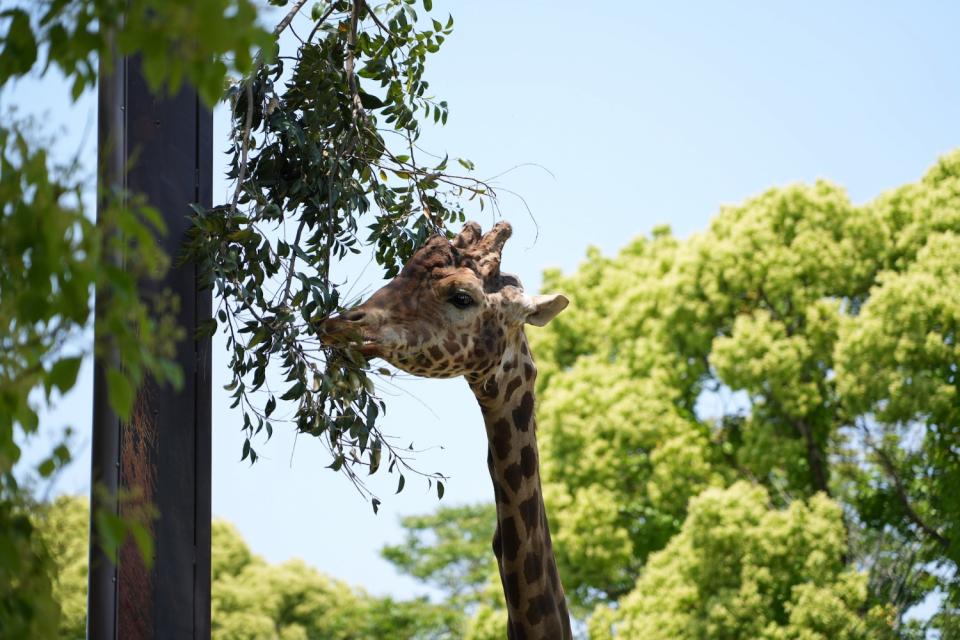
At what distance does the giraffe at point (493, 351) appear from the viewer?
3.65 m

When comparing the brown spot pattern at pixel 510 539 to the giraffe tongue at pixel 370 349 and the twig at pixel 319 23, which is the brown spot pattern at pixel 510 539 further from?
the twig at pixel 319 23

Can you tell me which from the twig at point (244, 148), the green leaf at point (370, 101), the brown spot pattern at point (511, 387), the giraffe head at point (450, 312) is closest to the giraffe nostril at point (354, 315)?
the giraffe head at point (450, 312)

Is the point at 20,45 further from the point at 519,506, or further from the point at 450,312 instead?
the point at 519,506

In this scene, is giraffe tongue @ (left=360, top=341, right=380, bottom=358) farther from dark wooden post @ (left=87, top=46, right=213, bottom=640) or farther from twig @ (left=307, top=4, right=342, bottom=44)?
twig @ (left=307, top=4, right=342, bottom=44)

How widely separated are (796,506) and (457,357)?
9123 millimetres

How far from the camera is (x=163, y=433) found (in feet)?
12.3

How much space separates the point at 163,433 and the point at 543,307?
1.21m

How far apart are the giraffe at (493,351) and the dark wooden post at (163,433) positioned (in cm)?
62

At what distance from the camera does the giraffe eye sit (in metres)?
3.78

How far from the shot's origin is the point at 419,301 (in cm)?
372

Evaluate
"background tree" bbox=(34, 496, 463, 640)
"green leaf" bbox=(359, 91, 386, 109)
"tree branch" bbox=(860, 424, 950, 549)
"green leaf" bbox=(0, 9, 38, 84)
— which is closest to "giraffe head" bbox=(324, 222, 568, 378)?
"green leaf" bbox=(359, 91, 386, 109)

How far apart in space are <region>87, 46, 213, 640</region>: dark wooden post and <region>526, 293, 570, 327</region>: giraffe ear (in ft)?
3.33

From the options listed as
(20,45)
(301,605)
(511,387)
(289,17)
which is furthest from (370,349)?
(301,605)

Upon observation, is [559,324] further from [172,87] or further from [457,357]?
[172,87]
